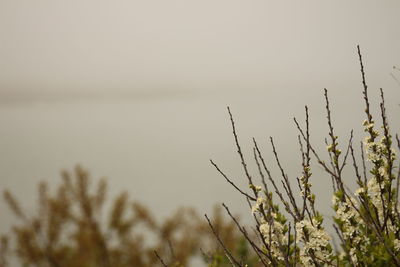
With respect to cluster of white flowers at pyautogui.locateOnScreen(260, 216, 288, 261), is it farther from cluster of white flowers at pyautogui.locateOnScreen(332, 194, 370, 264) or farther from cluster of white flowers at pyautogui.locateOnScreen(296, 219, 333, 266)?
cluster of white flowers at pyautogui.locateOnScreen(332, 194, 370, 264)

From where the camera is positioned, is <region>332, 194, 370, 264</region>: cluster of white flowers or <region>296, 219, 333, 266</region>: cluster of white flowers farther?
<region>332, 194, 370, 264</region>: cluster of white flowers

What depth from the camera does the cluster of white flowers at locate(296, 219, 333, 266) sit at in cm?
188

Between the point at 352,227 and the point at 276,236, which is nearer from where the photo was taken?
the point at 276,236

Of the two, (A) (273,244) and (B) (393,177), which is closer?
(A) (273,244)

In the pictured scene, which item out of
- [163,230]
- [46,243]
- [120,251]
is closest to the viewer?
[46,243]

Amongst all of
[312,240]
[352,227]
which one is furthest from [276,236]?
[352,227]

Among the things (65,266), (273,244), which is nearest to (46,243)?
(65,266)

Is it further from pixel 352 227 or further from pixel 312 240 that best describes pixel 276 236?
pixel 352 227

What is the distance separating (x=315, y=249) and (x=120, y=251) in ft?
37.4

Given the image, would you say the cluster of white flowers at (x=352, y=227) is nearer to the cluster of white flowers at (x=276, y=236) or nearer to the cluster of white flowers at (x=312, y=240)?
the cluster of white flowers at (x=312, y=240)

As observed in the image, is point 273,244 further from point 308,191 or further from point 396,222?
point 396,222

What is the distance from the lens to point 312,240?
75.8 inches

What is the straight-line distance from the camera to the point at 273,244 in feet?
6.59

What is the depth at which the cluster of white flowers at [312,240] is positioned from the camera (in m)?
1.88
